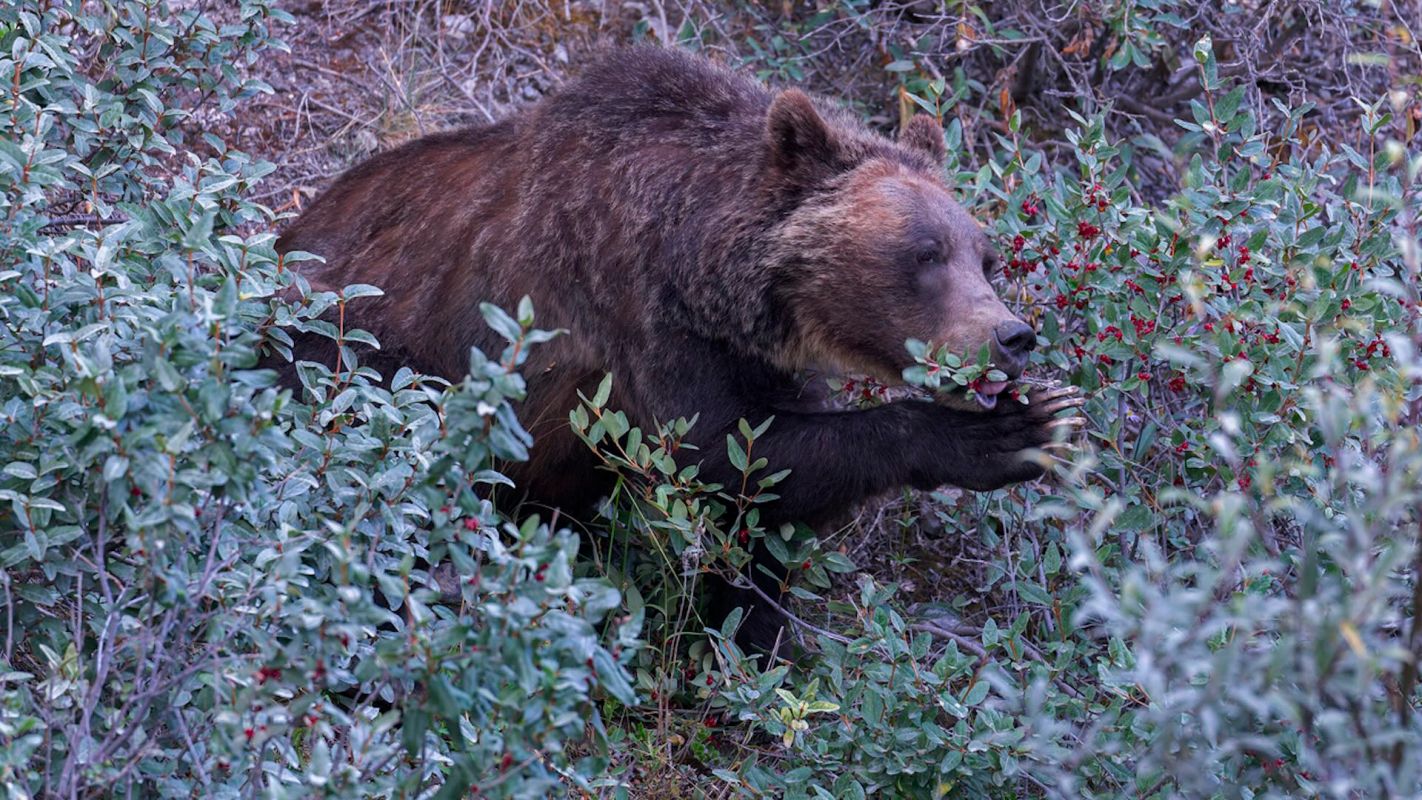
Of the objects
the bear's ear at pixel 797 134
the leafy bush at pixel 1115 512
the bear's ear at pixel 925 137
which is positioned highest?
the bear's ear at pixel 797 134

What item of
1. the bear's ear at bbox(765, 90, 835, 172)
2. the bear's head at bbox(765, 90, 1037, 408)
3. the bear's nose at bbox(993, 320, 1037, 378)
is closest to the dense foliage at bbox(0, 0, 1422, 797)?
the bear's nose at bbox(993, 320, 1037, 378)

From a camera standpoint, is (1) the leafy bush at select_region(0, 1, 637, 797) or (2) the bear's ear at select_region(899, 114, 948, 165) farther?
(2) the bear's ear at select_region(899, 114, 948, 165)

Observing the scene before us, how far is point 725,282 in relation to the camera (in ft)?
16.3

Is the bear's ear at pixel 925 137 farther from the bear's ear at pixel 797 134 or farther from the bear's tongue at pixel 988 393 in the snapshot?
the bear's tongue at pixel 988 393

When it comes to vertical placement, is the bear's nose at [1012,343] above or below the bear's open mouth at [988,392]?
above

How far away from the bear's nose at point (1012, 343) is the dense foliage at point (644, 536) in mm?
318

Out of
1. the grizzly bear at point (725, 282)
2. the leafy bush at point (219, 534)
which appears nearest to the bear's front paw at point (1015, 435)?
the grizzly bear at point (725, 282)

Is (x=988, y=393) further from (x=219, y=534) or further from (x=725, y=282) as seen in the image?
(x=219, y=534)

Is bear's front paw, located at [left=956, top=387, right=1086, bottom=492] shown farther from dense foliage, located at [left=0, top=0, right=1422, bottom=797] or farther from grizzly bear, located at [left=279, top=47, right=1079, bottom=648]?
dense foliage, located at [left=0, top=0, right=1422, bottom=797]

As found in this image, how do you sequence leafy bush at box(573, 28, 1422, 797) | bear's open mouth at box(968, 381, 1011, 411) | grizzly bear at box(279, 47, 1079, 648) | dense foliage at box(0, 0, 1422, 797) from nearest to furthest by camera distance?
dense foliage at box(0, 0, 1422, 797), leafy bush at box(573, 28, 1422, 797), bear's open mouth at box(968, 381, 1011, 411), grizzly bear at box(279, 47, 1079, 648)

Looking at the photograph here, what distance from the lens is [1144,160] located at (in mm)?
7297

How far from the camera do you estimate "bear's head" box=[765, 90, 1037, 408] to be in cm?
492

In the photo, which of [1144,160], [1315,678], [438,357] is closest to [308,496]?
[438,357]

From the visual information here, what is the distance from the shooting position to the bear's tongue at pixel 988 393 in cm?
459
